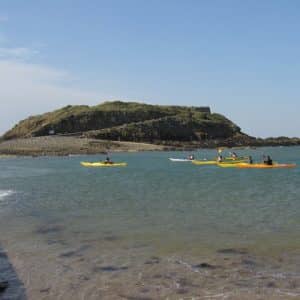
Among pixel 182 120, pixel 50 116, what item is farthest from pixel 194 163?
pixel 50 116

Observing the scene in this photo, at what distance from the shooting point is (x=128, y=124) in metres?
150

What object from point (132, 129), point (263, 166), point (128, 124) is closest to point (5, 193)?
point (263, 166)

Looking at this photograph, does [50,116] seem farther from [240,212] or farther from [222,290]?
[222,290]

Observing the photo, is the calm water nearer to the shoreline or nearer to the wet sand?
the wet sand

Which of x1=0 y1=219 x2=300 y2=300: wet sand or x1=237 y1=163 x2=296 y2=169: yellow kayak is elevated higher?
x1=237 y1=163 x2=296 y2=169: yellow kayak

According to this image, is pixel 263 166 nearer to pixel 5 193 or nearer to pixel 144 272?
pixel 5 193

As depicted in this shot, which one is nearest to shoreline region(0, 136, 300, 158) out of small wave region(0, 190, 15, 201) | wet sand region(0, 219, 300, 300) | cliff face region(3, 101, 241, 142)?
cliff face region(3, 101, 241, 142)

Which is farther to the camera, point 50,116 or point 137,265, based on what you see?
point 50,116

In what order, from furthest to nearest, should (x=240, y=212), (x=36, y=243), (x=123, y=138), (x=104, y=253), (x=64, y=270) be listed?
(x=123, y=138), (x=240, y=212), (x=36, y=243), (x=104, y=253), (x=64, y=270)

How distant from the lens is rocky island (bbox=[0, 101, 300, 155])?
128 m

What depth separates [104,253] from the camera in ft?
53.7

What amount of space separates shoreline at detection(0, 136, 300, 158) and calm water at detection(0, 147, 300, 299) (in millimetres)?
70344

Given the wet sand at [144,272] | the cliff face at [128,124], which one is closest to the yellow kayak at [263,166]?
the wet sand at [144,272]

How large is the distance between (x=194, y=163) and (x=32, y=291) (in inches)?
2336
